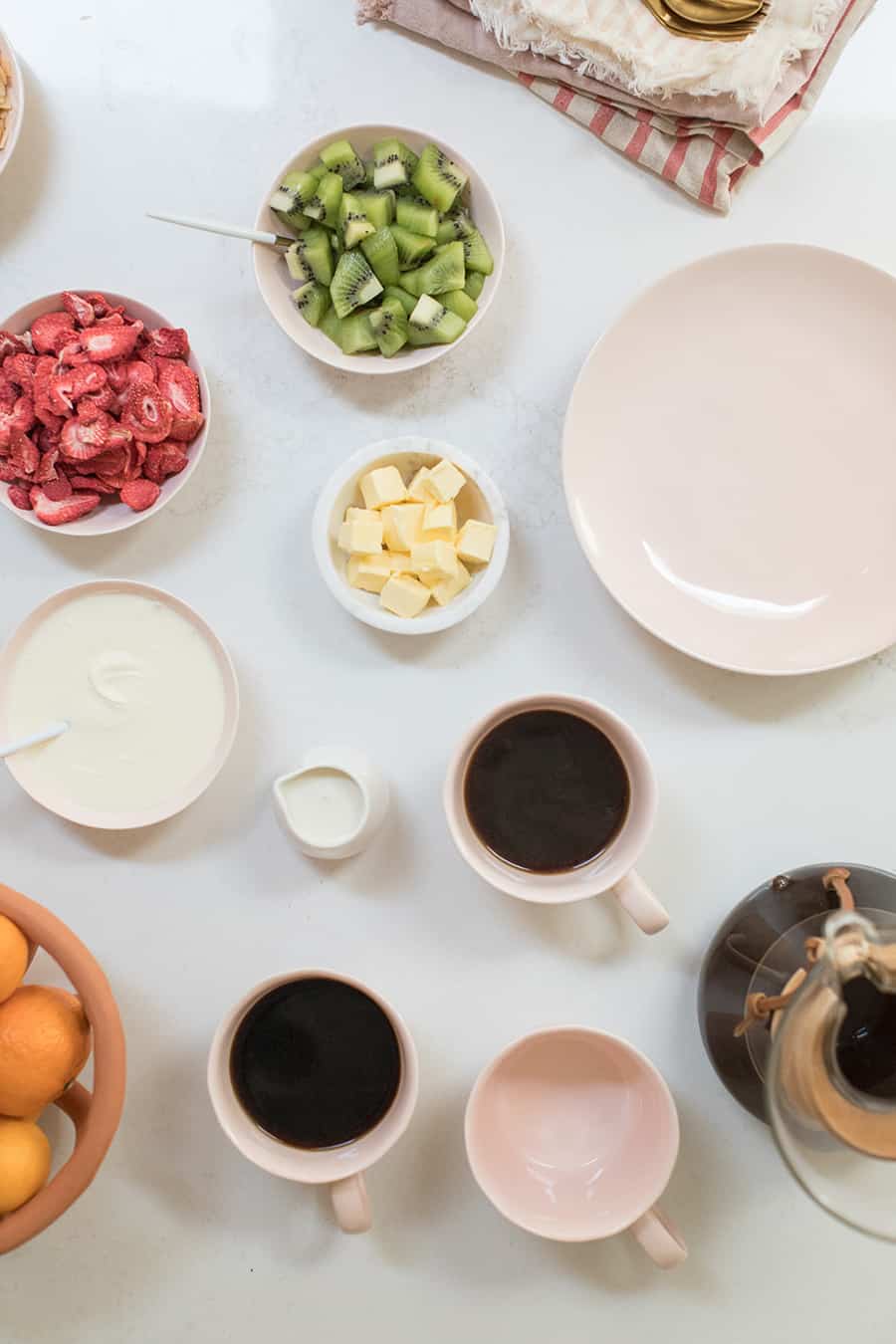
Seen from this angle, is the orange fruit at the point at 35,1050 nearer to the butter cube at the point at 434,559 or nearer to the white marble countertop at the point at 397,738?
the white marble countertop at the point at 397,738

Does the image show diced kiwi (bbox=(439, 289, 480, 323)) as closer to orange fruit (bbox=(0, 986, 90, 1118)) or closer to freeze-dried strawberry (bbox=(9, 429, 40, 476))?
freeze-dried strawberry (bbox=(9, 429, 40, 476))

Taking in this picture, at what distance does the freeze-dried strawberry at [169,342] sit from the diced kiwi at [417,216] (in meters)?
0.28

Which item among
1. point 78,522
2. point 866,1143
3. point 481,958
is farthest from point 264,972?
point 866,1143

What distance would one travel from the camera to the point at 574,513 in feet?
4.11

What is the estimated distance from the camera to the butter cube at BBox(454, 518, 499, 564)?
124 cm

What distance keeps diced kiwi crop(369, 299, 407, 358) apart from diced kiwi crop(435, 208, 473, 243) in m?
0.09

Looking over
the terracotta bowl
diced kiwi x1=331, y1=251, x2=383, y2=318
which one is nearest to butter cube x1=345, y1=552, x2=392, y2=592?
diced kiwi x1=331, y1=251, x2=383, y2=318

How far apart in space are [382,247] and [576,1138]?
40.4 inches

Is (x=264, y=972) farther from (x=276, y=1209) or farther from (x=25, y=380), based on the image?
(x=25, y=380)

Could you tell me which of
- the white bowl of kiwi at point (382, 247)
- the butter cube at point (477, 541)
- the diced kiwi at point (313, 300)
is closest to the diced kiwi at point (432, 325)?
the white bowl of kiwi at point (382, 247)

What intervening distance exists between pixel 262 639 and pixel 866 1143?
2.71 ft

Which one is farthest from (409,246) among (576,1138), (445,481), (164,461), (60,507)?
(576,1138)

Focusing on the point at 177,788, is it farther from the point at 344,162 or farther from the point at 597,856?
the point at 344,162

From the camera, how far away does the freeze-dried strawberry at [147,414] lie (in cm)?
→ 121
